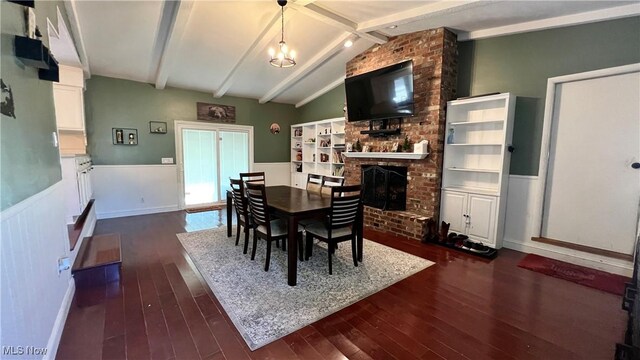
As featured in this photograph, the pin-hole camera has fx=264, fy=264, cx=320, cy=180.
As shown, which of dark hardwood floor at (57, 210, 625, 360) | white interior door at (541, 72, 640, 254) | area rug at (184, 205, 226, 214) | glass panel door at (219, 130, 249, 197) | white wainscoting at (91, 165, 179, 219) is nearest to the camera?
dark hardwood floor at (57, 210, 625, 360)

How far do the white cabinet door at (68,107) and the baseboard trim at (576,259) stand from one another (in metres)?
6.79

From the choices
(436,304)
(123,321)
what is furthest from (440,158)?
(123,321)

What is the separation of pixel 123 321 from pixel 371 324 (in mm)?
1936

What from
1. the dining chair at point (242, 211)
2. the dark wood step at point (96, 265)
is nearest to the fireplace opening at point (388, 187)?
the dining chair at point (242, 211)

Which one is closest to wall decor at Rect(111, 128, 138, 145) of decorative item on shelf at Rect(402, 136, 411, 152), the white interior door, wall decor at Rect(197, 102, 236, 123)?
wall decor at Rect(197, 102, 236, 123)

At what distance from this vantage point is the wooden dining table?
2.58m

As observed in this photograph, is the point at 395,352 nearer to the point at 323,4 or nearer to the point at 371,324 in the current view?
the point at 371,324

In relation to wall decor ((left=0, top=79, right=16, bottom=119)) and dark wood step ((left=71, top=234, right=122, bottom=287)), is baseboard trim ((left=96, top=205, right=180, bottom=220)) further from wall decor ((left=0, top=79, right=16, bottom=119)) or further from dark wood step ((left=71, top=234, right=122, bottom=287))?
wall decor ((left=0, top=79, right=16, bottom=119))

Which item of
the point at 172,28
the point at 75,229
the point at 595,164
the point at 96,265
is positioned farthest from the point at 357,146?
the point at 75,229

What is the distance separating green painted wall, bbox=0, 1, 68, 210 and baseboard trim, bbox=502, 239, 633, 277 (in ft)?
16.1

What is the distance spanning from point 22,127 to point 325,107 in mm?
5731

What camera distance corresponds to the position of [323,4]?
3.44 metres

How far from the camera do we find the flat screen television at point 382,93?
4055mm

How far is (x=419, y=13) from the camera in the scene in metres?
3.32
